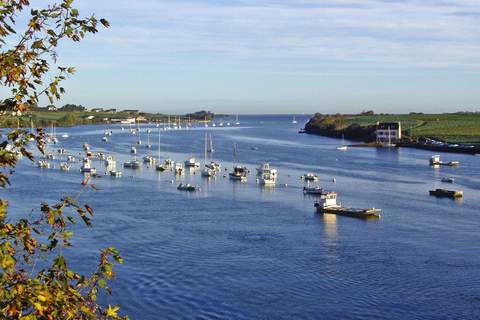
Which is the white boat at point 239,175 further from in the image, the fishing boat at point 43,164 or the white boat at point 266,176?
the fishing boat at point 43,164

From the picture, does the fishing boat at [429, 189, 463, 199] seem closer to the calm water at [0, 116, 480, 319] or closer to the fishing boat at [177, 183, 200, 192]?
the calm water at [0, 116, 480, 319]

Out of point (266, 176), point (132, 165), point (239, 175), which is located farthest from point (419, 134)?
point (266, 176)

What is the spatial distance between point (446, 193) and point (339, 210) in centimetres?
1223

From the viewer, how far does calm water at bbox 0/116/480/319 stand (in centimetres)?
2303

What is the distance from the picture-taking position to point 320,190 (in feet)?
166

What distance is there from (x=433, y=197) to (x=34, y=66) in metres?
47.2

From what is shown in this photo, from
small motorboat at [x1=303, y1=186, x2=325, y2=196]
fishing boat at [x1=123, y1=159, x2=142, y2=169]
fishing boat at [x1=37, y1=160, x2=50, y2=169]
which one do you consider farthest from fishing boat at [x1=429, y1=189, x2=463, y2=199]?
fishing boat at [x1=37, y1=160, x2=50, y2=169]

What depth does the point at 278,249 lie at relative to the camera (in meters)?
31.1

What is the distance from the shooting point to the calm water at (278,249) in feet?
75.6

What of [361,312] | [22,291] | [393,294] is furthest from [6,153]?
[393,294]

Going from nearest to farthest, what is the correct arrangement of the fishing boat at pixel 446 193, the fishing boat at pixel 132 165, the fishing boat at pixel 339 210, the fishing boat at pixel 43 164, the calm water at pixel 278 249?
the calm water at pixel 278 249 → the fishing boat at pixel 339 210 → the fishing boat at pixel 446 193 → the fishing boat at pixel 43 164 → the fishing boat at pixel 132 165

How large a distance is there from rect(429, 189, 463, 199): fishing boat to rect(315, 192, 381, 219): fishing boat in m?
10.4

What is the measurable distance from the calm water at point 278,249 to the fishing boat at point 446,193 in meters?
0.93

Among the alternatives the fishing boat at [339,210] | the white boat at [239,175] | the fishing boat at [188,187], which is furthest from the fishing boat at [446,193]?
the fishing boat at [188,187]
